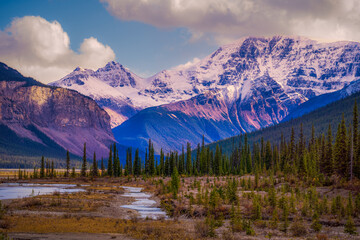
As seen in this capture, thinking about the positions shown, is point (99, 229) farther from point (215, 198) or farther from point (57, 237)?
point (215, 198)

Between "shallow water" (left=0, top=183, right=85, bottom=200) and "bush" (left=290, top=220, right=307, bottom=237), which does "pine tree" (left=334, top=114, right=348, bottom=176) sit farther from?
"shallow water" (left=0, top=183, right=85, bottom=200)

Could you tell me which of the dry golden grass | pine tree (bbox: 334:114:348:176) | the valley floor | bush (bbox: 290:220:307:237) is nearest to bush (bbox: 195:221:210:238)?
the valley floor

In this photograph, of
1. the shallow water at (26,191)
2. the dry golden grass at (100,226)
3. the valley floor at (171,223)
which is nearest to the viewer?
the valley floor at (171,223)

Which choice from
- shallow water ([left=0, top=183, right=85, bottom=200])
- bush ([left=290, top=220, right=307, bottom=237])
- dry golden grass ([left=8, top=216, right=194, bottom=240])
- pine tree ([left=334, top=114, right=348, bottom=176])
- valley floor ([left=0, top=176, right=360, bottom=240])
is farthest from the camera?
pine tree ([left=334, top=114, right=348, bottom=176])

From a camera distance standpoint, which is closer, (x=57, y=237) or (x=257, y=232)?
(x=57, y=237)

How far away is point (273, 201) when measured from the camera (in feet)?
153

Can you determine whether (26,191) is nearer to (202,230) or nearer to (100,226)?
(100,226)

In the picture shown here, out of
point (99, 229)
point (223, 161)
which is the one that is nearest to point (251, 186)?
point (99, 229)

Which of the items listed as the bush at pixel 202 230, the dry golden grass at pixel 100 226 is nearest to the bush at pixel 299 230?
the bush at pixel 202 230

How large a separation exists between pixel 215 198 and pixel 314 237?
16.3 m

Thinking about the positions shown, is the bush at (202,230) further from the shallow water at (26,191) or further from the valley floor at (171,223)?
the shallow water at (26,191)

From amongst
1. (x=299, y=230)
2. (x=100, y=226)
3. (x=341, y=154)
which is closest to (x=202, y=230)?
(x=299, y=230)

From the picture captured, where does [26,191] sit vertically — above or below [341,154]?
below

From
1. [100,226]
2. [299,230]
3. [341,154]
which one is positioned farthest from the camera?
[341,154]
